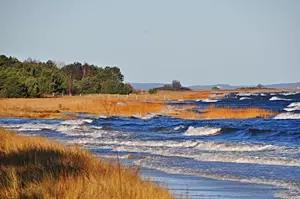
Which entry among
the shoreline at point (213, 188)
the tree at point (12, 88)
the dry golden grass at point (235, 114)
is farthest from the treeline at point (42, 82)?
the shoreline at point (213, 188)

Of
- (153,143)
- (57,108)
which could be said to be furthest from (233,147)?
(57,108)

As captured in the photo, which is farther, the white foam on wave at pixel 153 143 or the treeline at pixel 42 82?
the treeline at pixel 42 82

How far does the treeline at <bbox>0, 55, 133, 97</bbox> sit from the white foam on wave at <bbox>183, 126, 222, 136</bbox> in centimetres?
4031

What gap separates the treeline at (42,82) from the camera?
7300 centimetres

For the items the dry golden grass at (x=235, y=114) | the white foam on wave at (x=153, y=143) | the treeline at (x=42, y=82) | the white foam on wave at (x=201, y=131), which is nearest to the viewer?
the white foam on wave at (x=153, y=143)

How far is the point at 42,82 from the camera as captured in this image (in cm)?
8019

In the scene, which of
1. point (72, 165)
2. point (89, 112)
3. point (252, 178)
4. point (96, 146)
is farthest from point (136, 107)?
point (72, 165)

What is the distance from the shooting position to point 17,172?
9.77 meters

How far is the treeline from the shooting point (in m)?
73.0

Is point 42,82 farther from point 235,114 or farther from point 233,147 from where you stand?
point 233,147

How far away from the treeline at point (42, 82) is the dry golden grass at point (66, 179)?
61.9 m

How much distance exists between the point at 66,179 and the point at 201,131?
88.9 ft

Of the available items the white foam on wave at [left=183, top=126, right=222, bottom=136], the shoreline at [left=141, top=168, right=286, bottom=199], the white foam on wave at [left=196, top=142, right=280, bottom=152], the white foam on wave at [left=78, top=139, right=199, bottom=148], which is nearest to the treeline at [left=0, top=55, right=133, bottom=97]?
the white foam on wave at [left=183, top=126, right=222, bottom=136]

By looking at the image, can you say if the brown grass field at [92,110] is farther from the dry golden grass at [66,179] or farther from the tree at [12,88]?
the dry golden grass at [66,179]
